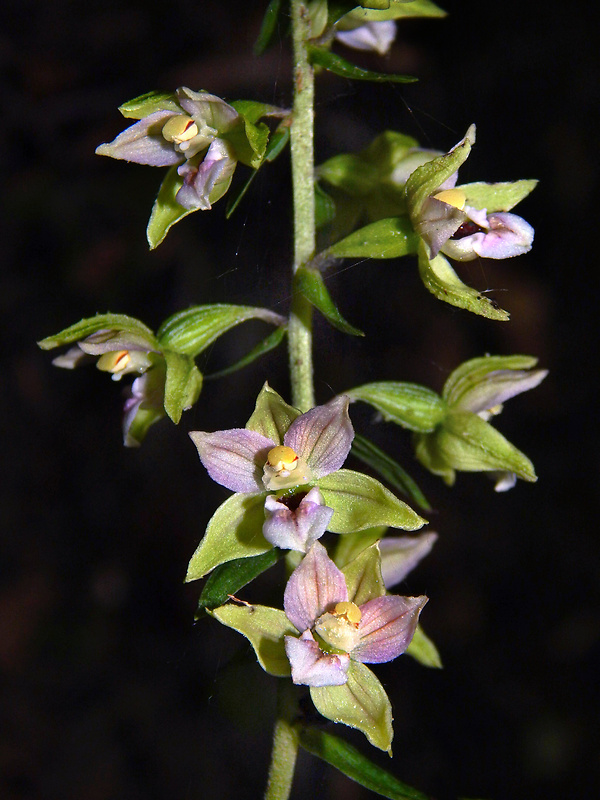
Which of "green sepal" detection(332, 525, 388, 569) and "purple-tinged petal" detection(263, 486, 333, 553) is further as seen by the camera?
"green sepal" detection(332, 525, 388, 569)

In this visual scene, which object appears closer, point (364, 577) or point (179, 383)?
point (364, 577)

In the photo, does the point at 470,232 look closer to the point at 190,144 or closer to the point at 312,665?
the point at 190,144

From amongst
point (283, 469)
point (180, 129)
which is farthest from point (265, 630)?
point (180, 129)

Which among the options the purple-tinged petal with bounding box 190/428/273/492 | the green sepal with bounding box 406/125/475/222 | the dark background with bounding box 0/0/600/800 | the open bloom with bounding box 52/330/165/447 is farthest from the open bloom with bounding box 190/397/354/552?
the dark background with bounding box 0/0/600/800

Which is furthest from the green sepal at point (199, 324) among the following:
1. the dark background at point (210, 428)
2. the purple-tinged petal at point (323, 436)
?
the dark background at point (210, 428)

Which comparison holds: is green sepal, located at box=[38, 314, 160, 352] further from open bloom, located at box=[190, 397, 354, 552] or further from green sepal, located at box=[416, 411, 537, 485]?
green sepal, located at box=[416, 411, 537, 485]

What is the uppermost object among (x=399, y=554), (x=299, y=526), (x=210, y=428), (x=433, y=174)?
(x=433, y=174)

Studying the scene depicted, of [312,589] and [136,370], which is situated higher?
[136,370]
